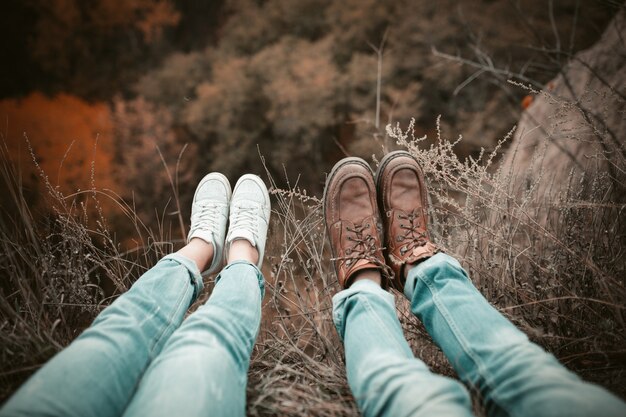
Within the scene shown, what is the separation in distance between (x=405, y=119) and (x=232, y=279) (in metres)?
5.98

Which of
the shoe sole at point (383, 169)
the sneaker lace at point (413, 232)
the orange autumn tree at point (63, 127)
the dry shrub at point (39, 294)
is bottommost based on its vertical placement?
the orange autumn tree at point (63, 127)

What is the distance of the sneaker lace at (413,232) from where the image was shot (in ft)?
3.70

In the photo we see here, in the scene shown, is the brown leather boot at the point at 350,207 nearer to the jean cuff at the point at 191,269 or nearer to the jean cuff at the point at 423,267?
the jean cuff at the point at 423,267

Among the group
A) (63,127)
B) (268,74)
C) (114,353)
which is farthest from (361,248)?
(63,127)

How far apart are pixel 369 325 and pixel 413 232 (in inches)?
19.2

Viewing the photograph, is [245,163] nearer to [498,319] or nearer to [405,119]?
[405,119]

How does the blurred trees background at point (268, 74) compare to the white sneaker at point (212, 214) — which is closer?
the white sneaker at point (212, 214)

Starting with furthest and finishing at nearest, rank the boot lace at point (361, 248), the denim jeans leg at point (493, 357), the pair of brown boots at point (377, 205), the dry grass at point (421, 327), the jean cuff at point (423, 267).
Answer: the pair of brown boots at point (377, 205) → the boot lace at point (361, 248) → the jean cuff at point (423, 267) → the dry grass at point (421, 327) → the denim jeans leg at point (493, 357)

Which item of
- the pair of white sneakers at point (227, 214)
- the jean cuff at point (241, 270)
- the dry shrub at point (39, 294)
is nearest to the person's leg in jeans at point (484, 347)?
the jean cuff at point (241, 270)

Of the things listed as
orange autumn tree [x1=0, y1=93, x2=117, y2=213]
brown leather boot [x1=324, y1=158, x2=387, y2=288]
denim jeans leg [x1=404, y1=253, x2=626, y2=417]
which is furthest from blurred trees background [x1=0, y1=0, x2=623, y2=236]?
denim jeans leg [x1=404, y1=253, x2=626, y2=417]

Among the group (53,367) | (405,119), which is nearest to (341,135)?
(405,119)

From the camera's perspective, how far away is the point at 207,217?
1.32 metres

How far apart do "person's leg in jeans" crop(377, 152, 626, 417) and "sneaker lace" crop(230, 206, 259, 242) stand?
483 millimetres

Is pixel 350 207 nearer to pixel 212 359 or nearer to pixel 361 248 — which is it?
pixel 361 248
